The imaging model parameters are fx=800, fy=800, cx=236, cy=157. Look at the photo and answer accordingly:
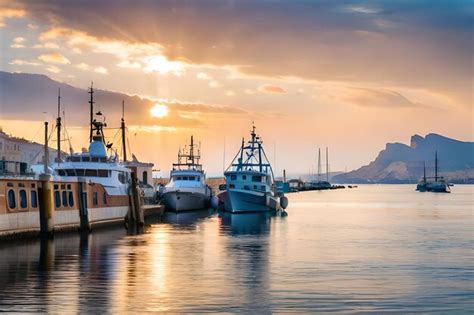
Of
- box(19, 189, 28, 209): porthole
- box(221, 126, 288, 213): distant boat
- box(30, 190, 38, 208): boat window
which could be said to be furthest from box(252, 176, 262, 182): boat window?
box(19, 189, 28, 209): porthole

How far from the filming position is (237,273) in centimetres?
4091

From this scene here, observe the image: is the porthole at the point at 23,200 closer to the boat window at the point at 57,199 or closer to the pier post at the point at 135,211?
the boat window at the point at 57,199

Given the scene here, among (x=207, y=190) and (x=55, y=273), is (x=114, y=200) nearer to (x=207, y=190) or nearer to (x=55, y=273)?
(x=55, y=273)

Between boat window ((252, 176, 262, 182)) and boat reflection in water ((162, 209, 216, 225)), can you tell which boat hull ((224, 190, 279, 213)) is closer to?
boat window ((252, 176, 262, 182))

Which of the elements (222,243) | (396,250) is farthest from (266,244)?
(396,250)

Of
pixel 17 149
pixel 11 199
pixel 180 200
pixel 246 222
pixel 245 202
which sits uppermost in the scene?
pixel 17 149

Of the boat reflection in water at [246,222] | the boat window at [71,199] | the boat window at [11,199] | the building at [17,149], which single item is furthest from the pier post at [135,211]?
the building at [17,149]

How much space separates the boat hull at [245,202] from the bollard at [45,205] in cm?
5121

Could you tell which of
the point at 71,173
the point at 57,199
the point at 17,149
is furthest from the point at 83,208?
the point at 17,149

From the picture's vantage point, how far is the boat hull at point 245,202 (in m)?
107

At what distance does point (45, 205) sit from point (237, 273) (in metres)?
21.2

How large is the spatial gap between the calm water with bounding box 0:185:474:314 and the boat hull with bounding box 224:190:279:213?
3621cm

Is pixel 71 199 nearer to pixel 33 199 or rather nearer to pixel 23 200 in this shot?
pixel 33 199

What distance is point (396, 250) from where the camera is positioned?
185 feet
